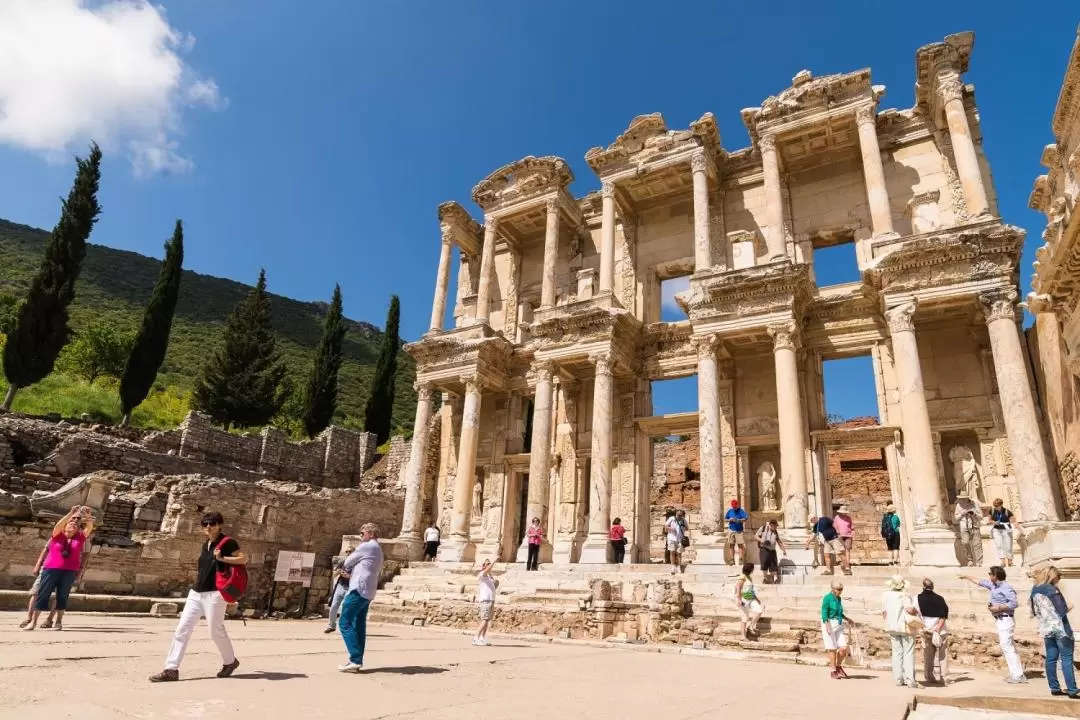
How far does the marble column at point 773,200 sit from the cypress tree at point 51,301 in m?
30.7

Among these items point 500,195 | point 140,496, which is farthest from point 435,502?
point 500,195

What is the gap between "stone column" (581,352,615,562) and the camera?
16.8 metres

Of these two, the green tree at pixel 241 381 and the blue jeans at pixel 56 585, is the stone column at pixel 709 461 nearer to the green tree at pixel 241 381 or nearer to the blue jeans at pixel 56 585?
the blue jeans at pixel 56 585

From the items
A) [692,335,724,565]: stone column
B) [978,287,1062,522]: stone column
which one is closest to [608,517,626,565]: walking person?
[692,335,724,565]: stone column

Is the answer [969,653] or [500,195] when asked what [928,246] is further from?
[500,195]

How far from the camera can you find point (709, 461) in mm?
16078

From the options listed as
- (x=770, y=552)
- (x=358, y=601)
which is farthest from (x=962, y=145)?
(x=358, y=601)

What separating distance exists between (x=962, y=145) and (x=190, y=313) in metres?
75.7

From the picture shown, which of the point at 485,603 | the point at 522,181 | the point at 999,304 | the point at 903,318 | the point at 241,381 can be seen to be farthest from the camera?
the point at 241,381

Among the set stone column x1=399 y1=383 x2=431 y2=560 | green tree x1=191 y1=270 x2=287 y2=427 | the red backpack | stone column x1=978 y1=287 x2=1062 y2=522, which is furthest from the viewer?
green tree x1=191 y1=270 x2=287 y2=427

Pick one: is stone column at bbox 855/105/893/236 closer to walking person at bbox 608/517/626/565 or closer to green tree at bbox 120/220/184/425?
walking person at bbox 608/517/626/565

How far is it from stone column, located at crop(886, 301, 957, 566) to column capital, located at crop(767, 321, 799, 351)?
2066 mm

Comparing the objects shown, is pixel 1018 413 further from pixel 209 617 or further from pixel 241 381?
pixel 241 381

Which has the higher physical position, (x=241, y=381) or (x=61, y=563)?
(x=241, y=381)
